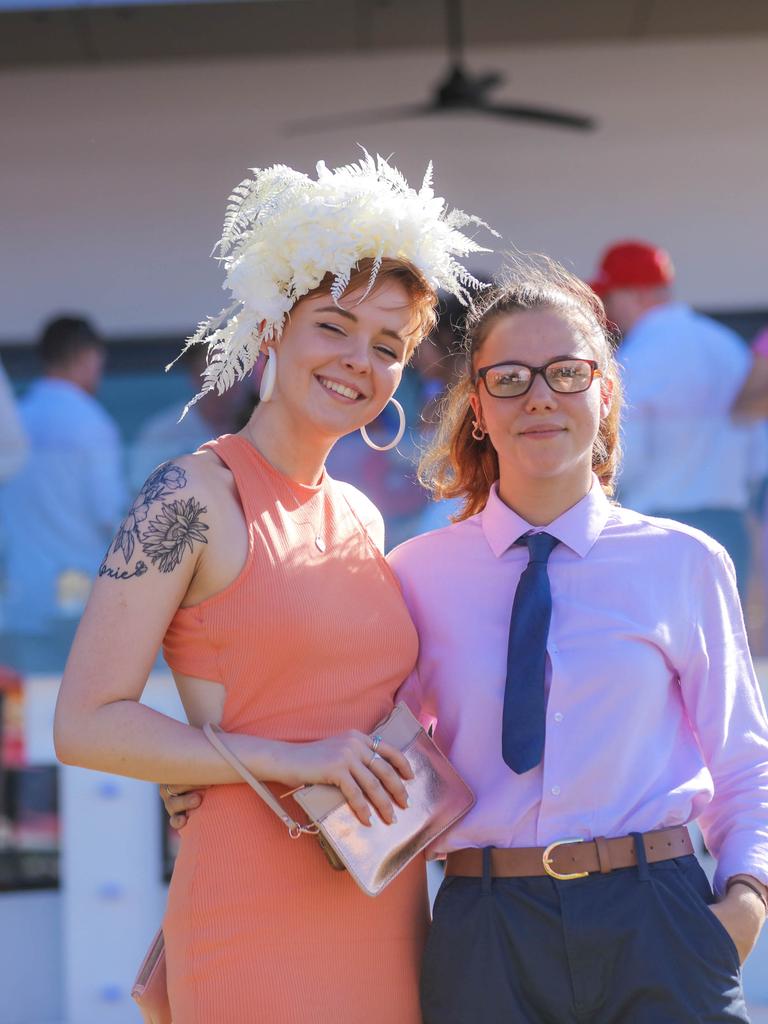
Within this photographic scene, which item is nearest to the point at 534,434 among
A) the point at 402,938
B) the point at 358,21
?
the point at 402,938

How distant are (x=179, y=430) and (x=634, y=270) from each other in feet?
6.79

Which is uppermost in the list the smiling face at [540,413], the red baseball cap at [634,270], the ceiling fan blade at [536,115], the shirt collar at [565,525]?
the ceiling fan blade at [536,115]

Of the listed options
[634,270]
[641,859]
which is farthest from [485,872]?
[634,270]

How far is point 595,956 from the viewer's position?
221 cm

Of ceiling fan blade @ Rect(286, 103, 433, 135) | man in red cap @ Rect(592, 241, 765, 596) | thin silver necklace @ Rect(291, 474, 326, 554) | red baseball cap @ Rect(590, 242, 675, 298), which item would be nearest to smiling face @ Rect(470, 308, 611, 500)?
thin silver necklace @ Rect(291, 474, 326, 554)

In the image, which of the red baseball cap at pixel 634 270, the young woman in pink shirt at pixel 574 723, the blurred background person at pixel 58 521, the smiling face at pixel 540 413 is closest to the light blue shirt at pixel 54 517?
the blurred background person at pixel 58 521

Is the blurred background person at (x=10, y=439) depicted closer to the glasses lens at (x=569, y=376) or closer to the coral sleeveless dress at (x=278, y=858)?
the coral sleeveless dress at (x=278, y=858)

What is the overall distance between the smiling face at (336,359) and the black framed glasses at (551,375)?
0.67 feet

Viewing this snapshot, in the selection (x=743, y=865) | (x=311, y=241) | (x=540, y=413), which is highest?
(x=311, y=241)

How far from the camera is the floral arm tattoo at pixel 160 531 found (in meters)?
2.28

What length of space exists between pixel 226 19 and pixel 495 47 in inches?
64.7

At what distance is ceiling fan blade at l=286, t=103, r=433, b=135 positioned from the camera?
8086mm

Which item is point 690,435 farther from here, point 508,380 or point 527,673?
point 527,673

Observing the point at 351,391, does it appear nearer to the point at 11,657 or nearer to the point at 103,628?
the point at 103,628
